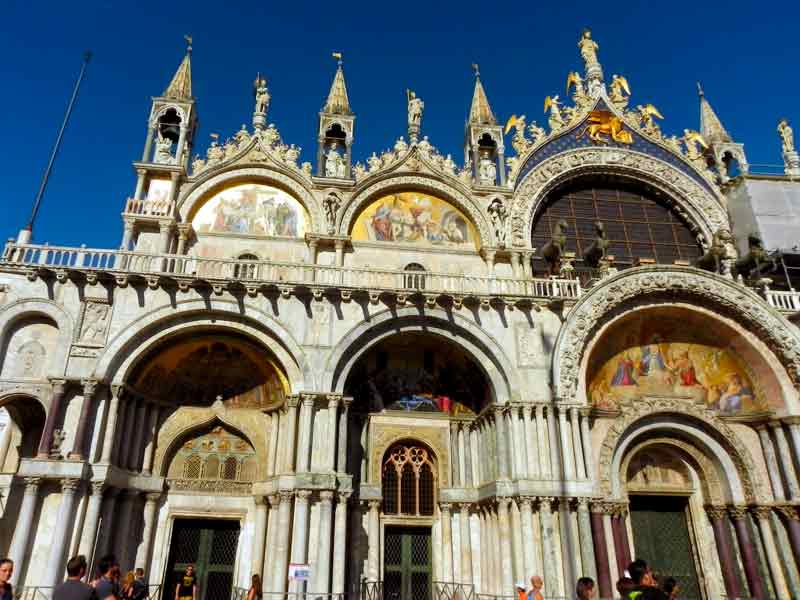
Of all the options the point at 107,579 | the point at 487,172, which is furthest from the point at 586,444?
the point at 107,579

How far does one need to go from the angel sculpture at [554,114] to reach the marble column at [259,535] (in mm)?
16189

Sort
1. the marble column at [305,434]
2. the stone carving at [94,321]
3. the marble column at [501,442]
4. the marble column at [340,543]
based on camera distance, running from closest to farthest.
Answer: the marble column at [340,543], the marble column at [305,434], the stone carving at [94,321], the marble column at [501,442]

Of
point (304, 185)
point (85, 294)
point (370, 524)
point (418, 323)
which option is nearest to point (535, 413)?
point (418, 323)

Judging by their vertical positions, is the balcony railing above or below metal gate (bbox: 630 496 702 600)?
above

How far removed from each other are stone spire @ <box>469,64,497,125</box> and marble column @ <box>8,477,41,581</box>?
17.5 m

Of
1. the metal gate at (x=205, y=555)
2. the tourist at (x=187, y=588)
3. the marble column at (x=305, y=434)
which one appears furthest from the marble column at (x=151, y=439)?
the marble column at (x=305, y=434)

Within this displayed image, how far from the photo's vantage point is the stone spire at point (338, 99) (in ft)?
68.6

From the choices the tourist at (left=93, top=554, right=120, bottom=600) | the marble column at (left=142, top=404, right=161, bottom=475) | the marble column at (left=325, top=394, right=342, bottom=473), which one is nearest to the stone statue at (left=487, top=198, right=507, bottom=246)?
the marble column at (left=325, top=394, right=342, bottom=473)

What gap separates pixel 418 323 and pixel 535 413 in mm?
3909

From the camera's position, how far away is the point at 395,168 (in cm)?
1978

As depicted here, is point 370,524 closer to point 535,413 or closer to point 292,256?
point 535,413

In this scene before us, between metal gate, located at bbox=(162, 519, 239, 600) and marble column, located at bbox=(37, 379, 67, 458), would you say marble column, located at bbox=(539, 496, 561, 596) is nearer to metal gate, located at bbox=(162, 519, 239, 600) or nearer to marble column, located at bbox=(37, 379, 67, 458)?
metal gate, located at bbox=(162, 519, 239, 600)

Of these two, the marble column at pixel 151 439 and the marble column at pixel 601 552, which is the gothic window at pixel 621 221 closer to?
the marble column at pixel 601 552

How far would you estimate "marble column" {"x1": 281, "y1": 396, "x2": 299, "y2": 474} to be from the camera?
14328mm
